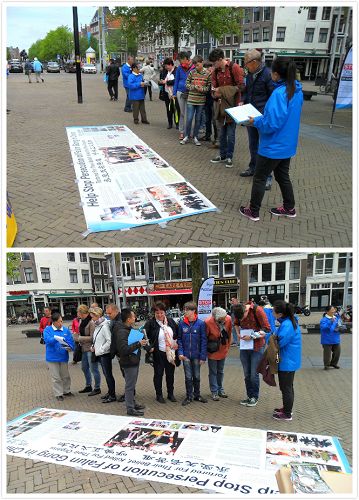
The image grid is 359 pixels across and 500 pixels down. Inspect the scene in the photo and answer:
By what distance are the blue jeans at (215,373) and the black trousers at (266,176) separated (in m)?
2.15

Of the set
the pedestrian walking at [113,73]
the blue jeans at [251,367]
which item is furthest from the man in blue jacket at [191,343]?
the pedestrian walking at [113,73]

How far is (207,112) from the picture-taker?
9.32m

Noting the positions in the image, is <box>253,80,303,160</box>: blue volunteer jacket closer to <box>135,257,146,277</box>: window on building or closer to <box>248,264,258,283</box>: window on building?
<box>248,264,258,283</box>: window on building

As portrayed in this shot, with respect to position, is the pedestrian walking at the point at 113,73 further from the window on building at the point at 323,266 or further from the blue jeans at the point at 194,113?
the window on building at the point at 323,266

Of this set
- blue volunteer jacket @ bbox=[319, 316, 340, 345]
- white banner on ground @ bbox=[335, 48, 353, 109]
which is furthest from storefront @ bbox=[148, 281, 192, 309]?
blue volunteer jacket @ bbox=[319, 316, 340, 345]

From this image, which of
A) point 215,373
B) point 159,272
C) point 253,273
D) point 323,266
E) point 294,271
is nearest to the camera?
point 215,373

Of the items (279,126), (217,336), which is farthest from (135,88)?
(217,336)

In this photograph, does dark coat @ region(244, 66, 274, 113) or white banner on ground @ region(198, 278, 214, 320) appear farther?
white banner on ground @ region(198, 278, 214, 320)

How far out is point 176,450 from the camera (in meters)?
3.59

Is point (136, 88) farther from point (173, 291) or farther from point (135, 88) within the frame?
point (173, 291)

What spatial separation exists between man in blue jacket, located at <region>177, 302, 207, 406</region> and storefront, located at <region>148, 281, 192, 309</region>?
79.3 ft

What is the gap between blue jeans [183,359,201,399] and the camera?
4988 millimetres

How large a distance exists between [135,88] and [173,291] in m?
20.3
